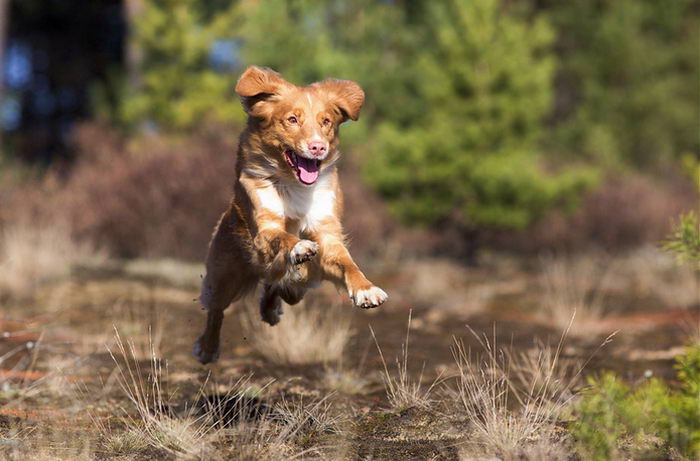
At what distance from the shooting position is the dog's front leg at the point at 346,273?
3.84 m

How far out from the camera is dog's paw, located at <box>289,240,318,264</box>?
390 centimetres

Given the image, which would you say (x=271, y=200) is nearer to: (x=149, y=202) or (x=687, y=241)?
(x=687, y=241)

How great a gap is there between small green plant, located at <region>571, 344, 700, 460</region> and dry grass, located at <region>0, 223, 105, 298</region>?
23.6 ft

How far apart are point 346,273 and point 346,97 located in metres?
1.18

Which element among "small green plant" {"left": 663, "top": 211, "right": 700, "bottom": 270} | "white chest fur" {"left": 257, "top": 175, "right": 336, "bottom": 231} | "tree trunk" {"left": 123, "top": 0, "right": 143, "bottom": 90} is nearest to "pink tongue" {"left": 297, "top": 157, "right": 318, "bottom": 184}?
"white chest fur" {"left": 257, "top": 175, "right": 336, "bottom": 231}

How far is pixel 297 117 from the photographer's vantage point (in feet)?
14.7

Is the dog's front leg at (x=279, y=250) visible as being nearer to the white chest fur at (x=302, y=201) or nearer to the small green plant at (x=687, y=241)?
the white chest fur at (x=302, y=201)

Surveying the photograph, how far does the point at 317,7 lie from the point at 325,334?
1329 centimetres

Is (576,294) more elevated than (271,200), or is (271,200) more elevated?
(271,200)

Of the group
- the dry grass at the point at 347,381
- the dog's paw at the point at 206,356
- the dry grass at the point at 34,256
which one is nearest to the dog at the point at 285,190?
the dog's paw at the point at 206,356

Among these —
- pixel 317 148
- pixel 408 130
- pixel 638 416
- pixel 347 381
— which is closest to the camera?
pixel 638 416

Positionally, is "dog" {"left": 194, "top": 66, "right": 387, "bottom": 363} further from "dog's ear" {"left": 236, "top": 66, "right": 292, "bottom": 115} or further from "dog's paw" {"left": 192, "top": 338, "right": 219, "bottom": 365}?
"dog's paw" {"left": 192, "top": 338, "right": 219, "bottom": 365}

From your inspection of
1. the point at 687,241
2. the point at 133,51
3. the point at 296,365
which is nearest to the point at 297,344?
the point at 296,365

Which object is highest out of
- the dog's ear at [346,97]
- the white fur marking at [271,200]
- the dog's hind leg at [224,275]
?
the dog's ear at [346,97]
